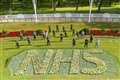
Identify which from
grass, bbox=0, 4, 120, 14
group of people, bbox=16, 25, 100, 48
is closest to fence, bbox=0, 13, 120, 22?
group of people, bbox=16, 25, 100, 48

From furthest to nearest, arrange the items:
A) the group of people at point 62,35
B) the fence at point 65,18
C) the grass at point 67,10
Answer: the grass at point 67,10, the fence at point 65,18, the group of people at point 62,35

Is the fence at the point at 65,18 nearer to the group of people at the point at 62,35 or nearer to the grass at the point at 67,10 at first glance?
the group of people at the point at 62,35

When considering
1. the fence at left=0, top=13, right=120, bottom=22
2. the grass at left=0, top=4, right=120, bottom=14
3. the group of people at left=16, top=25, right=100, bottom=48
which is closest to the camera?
the group of people at left=16, top=25, right=100, bottom=48

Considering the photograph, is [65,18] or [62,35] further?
[65,18]

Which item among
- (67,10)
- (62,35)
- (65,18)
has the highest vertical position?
(65,18)

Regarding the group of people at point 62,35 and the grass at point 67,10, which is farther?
the grass at point 67,10

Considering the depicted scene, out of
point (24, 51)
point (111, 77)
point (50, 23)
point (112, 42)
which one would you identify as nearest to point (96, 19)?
point (50, 23)

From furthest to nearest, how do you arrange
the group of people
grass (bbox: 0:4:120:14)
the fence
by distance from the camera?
grass (bbox: 0:4:120:14)
the fence
the group of people

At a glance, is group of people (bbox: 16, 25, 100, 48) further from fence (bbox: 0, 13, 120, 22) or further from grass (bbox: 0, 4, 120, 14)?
grass (bbox: 0, 4, 120, 14)

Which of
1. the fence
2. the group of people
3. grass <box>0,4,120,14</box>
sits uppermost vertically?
the fence

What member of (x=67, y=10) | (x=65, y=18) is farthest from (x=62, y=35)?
(x=67, y=10)

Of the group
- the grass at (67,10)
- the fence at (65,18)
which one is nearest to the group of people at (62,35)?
the fence at (65,18)

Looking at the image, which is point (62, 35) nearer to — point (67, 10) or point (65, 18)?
point (65, 18)

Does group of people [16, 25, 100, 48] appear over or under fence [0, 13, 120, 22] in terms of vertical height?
under
